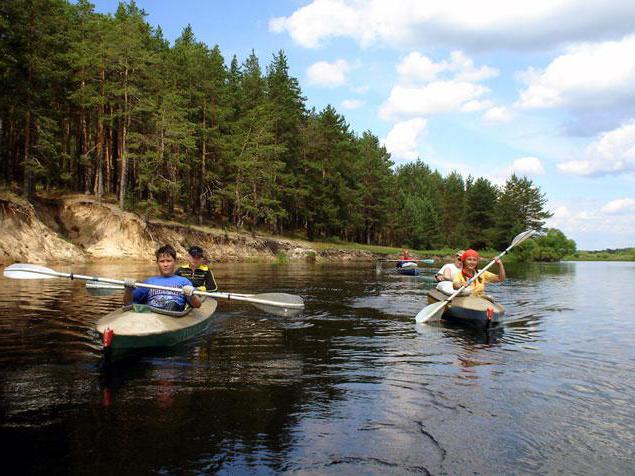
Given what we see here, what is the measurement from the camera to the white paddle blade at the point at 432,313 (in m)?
12.1

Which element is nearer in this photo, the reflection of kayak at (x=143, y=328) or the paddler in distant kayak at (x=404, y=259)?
the reflection of kayak at (x=143, y=328)

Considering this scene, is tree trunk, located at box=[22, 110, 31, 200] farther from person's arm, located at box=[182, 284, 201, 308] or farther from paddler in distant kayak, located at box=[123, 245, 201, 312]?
person's arm, located at box=[182, 284, 201, 308]

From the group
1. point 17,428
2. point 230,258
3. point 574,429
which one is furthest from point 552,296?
point 230,258

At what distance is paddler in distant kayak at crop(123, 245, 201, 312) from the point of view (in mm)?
8625

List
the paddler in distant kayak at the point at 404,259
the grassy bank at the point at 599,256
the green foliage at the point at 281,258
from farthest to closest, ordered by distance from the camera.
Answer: the grassy bank at the point at 599,256
the green foliage at the point at 281,258
the paddler in distant kayak at the point at 404,259

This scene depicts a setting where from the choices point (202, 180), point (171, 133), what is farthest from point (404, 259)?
point (202, 180)

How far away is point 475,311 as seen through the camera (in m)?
11.5

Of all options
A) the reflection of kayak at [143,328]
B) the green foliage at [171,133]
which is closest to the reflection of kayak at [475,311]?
the reflection of kayak at [143,328]

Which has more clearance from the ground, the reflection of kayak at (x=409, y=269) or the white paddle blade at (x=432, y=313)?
the reflection of kayak at (x=409, y=269)

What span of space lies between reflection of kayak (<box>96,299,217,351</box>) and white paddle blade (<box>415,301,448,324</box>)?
5.77m

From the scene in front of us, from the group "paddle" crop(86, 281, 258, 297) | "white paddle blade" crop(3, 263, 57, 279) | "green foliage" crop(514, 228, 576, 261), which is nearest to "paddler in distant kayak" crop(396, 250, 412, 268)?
"paddle" crop(86, 281, 258, 297)

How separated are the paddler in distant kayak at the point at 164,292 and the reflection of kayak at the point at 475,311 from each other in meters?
6.39

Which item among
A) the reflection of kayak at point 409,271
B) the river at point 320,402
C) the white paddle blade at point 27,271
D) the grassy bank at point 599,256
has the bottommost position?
the river at point 320,402

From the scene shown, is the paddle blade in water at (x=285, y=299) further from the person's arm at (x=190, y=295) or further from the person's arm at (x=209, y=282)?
the person's arm at (x=209, y=282)
